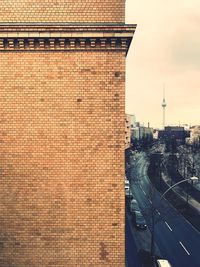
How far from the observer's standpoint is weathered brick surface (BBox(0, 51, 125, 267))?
903 centimetres

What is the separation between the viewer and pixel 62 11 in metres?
9.16

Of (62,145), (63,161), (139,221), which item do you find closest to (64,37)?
(62,145)

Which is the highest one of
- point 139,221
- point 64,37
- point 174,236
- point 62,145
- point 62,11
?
point 62,11

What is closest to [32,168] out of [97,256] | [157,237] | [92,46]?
[97,256]

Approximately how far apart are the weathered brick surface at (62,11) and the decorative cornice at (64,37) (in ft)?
1.88

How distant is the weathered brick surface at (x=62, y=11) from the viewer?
9.12 meters

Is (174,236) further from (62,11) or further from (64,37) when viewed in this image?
(62,11)

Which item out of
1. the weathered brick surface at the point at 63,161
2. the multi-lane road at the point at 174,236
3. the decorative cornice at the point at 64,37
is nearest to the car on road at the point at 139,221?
the multi-lane road at the point at 174,236

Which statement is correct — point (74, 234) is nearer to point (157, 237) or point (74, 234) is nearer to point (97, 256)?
point (97, 256)

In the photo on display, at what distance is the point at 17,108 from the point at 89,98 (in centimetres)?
200

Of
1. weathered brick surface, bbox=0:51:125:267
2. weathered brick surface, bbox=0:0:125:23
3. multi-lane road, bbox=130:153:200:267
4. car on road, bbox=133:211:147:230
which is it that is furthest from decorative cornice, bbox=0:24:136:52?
car on road, bbox=133:211:147:230

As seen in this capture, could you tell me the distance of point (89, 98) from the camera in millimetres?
9086

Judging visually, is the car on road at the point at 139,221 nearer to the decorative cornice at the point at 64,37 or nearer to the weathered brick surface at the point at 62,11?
the decorative cornice at the point at 64,37

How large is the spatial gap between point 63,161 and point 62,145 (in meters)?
0.45
